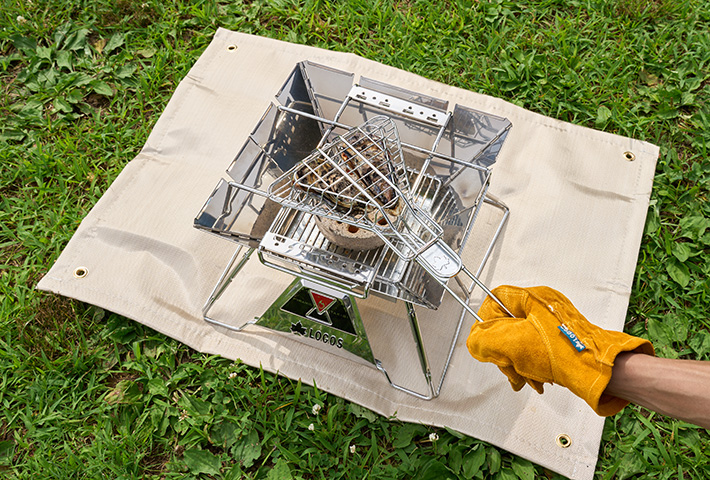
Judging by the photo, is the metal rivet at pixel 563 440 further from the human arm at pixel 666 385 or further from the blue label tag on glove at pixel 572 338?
A: the blue label tag on glove at pixel 572 338

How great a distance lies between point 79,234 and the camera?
8.65 ft

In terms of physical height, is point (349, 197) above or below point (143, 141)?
above

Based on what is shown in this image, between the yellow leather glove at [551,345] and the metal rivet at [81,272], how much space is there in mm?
1793

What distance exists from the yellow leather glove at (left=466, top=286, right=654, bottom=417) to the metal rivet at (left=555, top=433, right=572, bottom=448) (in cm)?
61

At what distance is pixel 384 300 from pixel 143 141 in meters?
1.53

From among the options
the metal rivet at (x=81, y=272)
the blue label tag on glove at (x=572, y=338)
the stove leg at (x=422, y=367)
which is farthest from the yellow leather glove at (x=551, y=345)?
the metal rivet at (x=81, y=272)

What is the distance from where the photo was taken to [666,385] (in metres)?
1.46

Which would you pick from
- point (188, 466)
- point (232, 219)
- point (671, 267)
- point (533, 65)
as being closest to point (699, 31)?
point (533, 65)

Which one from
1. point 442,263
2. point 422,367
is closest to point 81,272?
point 422,367

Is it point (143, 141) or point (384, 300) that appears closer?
point (384, 300)

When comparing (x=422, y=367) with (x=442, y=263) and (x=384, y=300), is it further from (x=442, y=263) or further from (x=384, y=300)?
(x=442, y=263)

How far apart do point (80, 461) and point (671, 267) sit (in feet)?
8.54

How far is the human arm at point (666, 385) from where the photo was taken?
4.68 ft

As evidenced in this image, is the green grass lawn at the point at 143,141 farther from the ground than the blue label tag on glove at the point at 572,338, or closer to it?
closer to it
